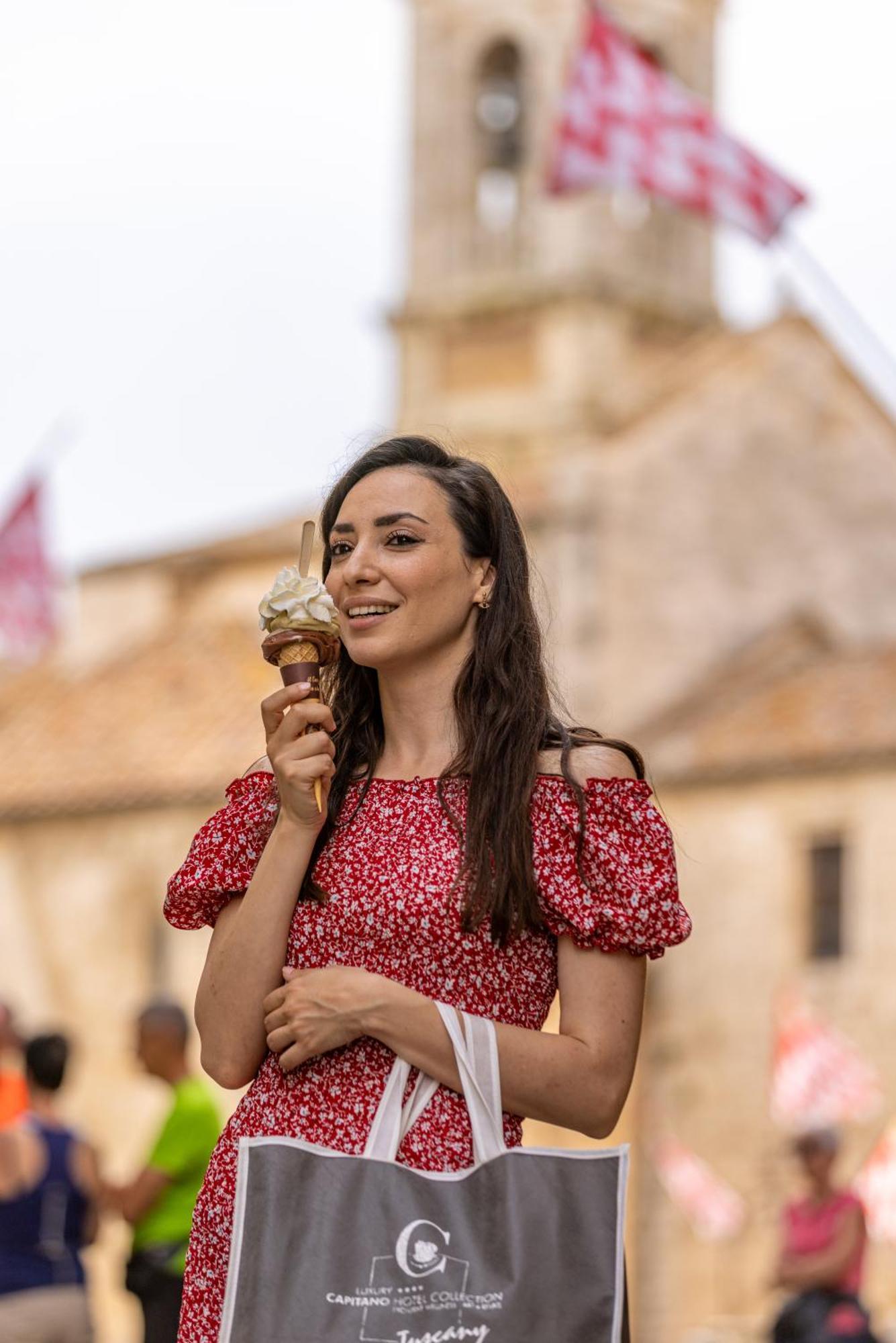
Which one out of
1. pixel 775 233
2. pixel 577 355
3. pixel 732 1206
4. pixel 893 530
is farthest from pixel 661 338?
pixel 775 233

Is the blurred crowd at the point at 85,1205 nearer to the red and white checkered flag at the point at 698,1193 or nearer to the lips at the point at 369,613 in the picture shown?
the lips at the point at 369,613

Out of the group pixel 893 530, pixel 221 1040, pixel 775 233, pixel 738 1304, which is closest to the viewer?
pixel 221 1040

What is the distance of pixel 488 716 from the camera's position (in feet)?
13.4

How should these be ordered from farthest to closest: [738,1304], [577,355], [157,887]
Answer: [577,355] → [157,887] → [738,1304]

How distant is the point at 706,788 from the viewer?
93.4 ft

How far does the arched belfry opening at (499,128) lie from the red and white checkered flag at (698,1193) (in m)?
15.0

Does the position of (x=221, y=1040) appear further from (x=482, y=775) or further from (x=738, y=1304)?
(x=738, y=1304)

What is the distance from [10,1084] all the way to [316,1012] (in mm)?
5377

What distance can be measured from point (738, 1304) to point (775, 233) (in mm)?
12192

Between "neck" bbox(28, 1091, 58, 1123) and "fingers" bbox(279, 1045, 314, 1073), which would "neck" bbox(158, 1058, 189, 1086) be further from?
"fingers" bbox(279, 1045, 314, 1073)

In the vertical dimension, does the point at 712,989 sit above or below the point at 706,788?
below

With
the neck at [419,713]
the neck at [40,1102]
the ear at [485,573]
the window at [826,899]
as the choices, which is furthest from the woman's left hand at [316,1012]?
the window at [826,899]

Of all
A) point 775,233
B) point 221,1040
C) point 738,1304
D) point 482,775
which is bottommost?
point 738,1304

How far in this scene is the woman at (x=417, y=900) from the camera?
3836 mm
